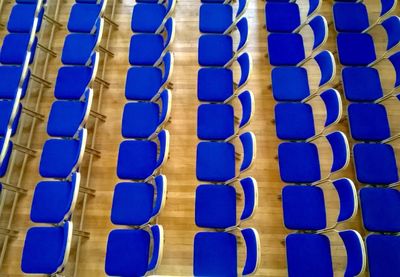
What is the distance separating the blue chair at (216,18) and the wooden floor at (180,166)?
367 millimetres

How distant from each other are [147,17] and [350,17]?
7.00 ft

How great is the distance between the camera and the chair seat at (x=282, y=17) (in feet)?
11.3

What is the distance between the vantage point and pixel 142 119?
303 cm

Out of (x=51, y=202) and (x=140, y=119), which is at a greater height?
(x=140, y=119)

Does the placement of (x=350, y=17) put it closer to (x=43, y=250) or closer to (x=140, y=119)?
(x=140, y=119)

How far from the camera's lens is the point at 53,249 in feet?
8.38

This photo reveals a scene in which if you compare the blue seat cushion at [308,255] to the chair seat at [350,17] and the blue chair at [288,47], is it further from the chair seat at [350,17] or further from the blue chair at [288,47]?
the chair seat at [350,17]

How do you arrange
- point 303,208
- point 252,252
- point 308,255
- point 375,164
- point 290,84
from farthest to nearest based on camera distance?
point 290,84 < point 375,164 < point 303,208 < point 308,255 < point 252,252

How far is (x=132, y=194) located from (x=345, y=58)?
2.39m

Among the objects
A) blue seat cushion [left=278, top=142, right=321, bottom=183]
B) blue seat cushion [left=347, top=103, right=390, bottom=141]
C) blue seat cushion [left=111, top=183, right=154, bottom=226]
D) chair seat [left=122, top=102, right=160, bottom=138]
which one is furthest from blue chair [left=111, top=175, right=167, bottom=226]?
blue seat cushion [left=347, top=103, right=390, bottom=141]

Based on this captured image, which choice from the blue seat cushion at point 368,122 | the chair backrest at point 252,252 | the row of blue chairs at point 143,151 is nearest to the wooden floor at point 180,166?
the row of blue chairs at point 143,151

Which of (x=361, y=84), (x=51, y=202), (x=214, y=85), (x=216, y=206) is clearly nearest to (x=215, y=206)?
(x=216, y=206)

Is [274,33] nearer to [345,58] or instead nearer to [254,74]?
[254,74]

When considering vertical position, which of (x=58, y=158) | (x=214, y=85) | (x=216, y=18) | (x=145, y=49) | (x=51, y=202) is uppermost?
(x=216, y=18)
